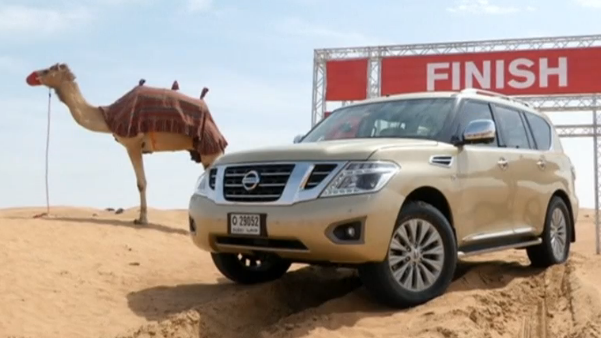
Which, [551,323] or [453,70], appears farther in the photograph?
[453,70]

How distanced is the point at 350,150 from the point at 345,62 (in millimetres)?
10503

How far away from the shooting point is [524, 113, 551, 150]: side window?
8.20 metres

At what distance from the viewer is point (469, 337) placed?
5012mm

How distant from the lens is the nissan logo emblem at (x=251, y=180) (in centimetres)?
588

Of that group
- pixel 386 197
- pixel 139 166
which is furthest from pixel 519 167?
pixel 139 166

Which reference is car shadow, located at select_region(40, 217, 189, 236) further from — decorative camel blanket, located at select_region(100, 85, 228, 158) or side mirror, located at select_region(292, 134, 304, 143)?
side mirror, located at select_region(292, 134, 304, 143)

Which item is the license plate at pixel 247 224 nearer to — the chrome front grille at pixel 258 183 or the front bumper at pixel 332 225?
the front bumper at pixel 332 225

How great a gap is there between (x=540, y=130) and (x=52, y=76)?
8841 mm

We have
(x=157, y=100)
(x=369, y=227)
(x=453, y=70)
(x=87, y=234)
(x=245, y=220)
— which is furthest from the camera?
(x=453, y=70)

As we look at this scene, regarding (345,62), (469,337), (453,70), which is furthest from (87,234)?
(453,70)

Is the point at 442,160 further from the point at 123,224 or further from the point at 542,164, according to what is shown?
the point at 123,224

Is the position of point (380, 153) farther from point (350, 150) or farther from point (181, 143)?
point (181, 143)

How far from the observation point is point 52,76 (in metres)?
12.9

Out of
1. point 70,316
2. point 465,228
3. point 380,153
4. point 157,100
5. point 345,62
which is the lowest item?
point 70,316
